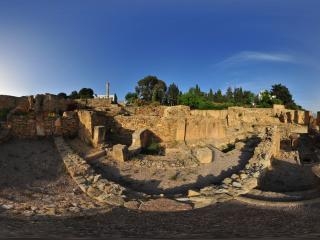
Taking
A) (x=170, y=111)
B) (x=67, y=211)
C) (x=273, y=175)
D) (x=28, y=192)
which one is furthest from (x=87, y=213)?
(x=170, y=111)

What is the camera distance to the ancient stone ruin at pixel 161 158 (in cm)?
1155

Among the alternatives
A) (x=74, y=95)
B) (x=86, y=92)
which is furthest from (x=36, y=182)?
(x=86, y=92)

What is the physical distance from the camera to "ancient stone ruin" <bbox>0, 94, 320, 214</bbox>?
37.9 ft

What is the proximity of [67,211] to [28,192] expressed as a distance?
230 cm

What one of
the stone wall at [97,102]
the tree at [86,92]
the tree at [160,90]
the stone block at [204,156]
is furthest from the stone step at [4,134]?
the tree at [160,90]

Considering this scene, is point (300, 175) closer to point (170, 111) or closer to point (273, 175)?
point (273, 175)

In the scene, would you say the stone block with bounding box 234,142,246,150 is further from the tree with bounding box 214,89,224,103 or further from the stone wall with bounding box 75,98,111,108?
the tree with bounding box 214,89,224,103

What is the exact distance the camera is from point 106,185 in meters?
12.2

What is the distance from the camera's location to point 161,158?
53.2 ft

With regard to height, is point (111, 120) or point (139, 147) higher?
point (111, 120)

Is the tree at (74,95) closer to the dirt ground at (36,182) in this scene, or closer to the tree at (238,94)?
the dirt ground at (36,182)

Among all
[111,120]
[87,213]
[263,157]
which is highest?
[111,120]

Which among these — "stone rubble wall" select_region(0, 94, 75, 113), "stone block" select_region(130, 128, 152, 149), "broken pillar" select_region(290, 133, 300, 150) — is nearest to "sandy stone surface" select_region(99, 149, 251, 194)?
"stone block" select_region(130, 128, 152, 149)

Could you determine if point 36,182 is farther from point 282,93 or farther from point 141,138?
point 282,93
